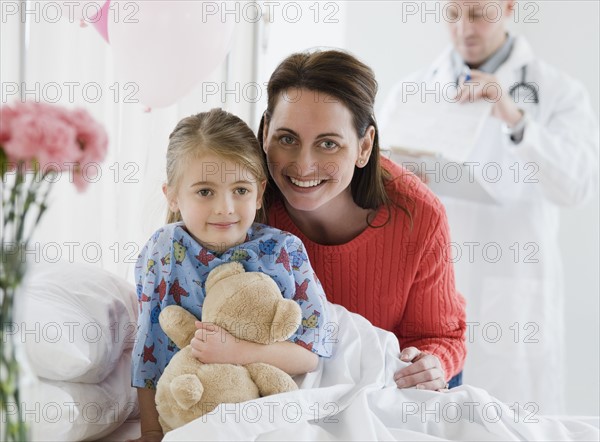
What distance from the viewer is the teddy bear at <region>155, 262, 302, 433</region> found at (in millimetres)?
1147

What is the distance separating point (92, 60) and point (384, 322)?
3.27 ft

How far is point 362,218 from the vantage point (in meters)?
1.66

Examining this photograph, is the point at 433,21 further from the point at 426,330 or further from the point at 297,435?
the point at 297,435

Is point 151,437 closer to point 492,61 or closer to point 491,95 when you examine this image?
point 491,95

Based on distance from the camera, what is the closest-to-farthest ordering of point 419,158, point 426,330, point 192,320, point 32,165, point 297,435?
point 32,165 < point 297,435 < point 192,320 < point 426,330 < point 419,158

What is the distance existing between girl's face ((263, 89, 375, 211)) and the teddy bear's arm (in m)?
0.39

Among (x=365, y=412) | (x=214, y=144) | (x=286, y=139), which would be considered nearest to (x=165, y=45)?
(x=286, y=139)

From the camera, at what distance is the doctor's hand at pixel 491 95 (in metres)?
2.49

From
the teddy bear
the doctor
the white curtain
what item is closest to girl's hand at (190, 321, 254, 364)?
the teddy bear

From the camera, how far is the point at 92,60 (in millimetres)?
2031

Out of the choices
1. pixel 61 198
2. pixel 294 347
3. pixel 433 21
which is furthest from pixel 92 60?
pixel 433 21

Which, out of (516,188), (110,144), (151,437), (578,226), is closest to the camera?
(151,437)

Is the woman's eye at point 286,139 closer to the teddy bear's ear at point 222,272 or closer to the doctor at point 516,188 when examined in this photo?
the teddy bear's ear at point 222,272

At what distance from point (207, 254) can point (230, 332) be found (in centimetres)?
15
